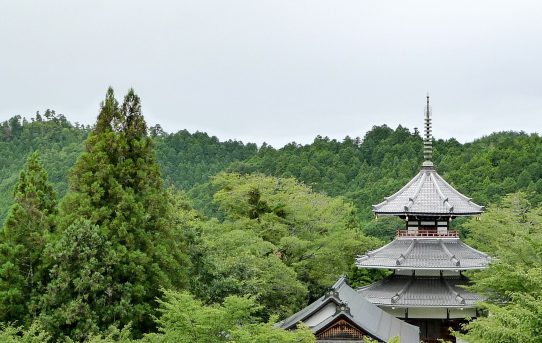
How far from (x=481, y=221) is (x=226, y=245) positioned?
18.9m

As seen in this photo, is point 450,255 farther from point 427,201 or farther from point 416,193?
point 416,193

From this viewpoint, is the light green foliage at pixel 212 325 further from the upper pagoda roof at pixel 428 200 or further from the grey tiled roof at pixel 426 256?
the upper pagoda roof at pixel 428 200

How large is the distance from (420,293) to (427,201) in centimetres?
384

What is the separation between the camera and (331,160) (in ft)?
284

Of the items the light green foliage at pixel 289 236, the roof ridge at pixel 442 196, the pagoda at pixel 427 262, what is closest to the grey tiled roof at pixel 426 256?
the pagoda at pixel 427 262

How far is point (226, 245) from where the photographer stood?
109 ft

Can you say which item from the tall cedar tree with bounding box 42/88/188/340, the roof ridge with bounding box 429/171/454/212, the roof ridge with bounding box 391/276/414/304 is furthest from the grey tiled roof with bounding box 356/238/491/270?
the tall cedar tree with bounding box 42/88/188/340

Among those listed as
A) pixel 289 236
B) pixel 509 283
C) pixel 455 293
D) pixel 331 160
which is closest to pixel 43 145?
pixel 331 160

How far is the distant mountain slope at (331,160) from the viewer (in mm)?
68438

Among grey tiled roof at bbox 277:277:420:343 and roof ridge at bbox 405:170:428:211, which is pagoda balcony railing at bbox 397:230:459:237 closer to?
roof ridge at bbox 405:170:428:211

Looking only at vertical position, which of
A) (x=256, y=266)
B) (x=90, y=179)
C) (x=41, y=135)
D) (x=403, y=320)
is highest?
(x=41, y=135)

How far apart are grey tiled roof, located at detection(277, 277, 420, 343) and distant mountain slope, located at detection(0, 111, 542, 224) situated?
33704 millimetres

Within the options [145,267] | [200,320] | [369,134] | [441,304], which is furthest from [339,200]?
[369,134]

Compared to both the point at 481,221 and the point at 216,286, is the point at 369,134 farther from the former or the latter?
the point at 216,286
